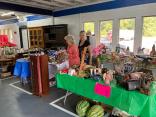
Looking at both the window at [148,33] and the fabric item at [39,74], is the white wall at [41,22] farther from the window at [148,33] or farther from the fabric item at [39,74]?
the window at [148,33]

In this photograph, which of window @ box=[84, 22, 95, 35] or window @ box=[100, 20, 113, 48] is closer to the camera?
window @ box=[100, 20, 113, 48]

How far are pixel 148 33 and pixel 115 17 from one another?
4.01ft

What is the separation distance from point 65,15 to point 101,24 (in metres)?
1.89

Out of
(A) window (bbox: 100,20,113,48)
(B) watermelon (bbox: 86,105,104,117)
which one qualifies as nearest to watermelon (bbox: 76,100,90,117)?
(B) watermelon (bbox: 86,105,104,117)

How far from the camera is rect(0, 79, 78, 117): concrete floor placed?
305 cm

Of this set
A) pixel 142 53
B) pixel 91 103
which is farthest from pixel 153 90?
pixel 142 53

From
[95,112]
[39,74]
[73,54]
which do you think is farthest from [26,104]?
[95,112]

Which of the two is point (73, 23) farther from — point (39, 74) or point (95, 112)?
point (95, 112)

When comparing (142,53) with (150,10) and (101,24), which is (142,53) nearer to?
(150,10)

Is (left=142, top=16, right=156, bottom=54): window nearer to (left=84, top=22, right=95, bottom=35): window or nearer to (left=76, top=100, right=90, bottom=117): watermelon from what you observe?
(left=84, top=22, right=95, bottom=35): window

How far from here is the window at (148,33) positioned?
15.3 ft

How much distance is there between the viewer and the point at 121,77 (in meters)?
2.46

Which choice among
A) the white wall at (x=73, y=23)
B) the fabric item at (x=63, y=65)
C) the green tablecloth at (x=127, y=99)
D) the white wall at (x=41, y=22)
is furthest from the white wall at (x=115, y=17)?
the green tablecloth at (x=127, y=99)

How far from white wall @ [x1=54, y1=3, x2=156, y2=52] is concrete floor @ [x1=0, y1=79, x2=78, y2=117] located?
2898 mm
